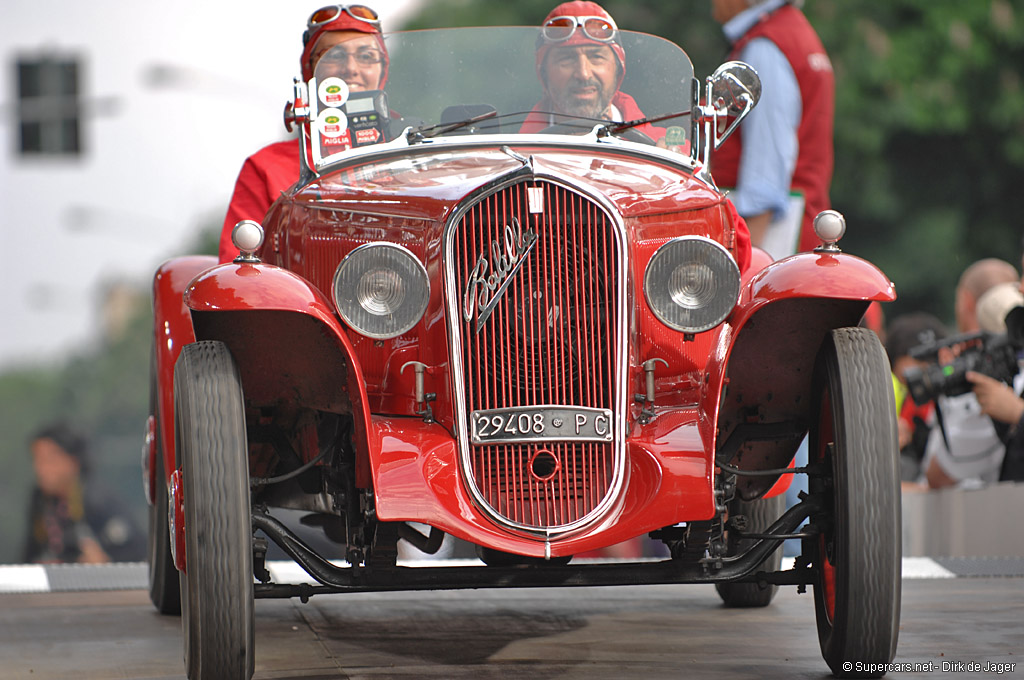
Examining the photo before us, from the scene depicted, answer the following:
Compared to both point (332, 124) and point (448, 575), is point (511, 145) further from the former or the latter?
point (448, 575)

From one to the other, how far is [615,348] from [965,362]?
10.3ft

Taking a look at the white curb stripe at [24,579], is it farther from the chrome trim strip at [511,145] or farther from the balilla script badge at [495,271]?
the balilla script badge at [495,271]

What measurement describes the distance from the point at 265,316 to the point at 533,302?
736 millimetres

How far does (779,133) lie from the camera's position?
6.91 meters

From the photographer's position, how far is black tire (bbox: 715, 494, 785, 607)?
5.45 m

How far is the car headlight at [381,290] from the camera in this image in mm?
4055

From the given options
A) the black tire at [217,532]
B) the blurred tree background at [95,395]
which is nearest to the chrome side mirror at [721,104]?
the black tire at [217,532]

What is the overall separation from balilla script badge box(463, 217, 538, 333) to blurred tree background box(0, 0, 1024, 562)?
46.6 feet

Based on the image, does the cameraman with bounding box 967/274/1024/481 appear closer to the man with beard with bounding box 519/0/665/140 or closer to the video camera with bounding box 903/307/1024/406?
the video camera with bounding box 903/307/1024/406

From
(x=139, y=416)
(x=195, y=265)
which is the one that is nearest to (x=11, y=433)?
(x=139, y=416)

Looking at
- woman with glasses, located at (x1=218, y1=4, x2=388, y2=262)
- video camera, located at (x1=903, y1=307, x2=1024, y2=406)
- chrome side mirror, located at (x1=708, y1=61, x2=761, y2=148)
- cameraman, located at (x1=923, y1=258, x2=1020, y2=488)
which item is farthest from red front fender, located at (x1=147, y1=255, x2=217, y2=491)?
cameraman, located at (x1=923, y1=258, x2=1020, y2=488)

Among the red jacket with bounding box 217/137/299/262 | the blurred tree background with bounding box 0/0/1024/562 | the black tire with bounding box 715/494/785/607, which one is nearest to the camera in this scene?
the black tire with bounding box 715/494/785/607

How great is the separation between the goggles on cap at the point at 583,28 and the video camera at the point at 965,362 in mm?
2277

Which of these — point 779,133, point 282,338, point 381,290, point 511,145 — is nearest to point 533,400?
point 381,290
